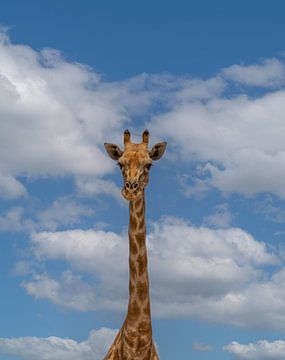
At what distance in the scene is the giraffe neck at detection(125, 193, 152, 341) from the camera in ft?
60.7

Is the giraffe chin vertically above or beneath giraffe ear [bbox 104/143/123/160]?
beneath

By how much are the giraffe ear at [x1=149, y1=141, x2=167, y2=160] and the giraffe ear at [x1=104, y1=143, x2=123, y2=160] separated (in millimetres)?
894

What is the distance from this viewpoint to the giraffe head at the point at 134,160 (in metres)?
17.3

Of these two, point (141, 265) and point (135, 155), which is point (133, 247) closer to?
point (141, 265)

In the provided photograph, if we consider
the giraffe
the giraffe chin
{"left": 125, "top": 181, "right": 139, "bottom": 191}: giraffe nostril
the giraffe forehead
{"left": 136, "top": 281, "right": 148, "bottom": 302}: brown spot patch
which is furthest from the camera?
{"left": 136, "top": 281, "right": 148, "bottom": 302}: brown spot patch

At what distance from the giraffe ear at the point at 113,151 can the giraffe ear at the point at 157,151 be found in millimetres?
894

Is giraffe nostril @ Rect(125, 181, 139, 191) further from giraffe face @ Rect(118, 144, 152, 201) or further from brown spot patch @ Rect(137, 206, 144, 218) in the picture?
brown spot patch @ Rect(137, 206, 144, 218)

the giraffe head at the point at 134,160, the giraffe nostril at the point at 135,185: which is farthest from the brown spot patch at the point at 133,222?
the giraffe nostril at the point at 135,185

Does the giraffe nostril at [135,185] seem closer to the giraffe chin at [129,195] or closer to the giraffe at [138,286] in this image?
the giraffe chin at [129,195]

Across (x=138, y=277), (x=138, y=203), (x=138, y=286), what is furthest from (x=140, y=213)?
(x=138, y=286)

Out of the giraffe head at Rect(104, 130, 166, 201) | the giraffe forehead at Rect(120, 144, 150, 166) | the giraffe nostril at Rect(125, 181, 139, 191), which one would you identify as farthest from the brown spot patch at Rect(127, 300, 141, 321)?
the giraffe forehead at Rect(120, 144, 150, 166)

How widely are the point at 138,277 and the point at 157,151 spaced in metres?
3.69

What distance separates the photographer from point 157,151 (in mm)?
19844

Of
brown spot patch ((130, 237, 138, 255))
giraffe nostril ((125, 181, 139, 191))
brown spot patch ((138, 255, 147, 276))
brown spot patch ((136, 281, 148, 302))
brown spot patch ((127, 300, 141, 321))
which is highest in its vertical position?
giraffe nostril ((125, 181, 139, 191))
